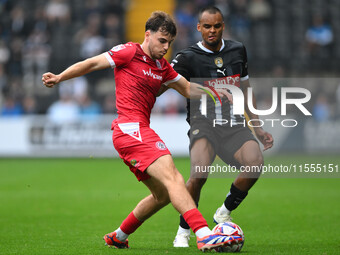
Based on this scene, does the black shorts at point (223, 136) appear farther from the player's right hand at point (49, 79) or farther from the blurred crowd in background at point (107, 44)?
the blurred crowd in background at point (107, 44)

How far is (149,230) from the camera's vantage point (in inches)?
326

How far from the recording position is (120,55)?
243 inches

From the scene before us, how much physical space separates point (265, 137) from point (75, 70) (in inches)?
102

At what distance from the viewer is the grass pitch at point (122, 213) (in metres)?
6.84

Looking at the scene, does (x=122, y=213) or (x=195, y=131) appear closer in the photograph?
(x=195, y=131)

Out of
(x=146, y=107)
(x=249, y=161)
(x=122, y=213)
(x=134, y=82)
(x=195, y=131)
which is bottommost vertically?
(x=122, y=213)

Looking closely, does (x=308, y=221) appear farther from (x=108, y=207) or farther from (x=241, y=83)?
(x=108, y=207)

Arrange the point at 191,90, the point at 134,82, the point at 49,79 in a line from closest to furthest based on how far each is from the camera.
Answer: the point at 49,79
the point at 134,82
the point at 191,90

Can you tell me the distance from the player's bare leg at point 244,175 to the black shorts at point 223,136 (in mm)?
90

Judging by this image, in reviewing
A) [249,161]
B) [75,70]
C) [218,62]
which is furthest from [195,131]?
[75,70]

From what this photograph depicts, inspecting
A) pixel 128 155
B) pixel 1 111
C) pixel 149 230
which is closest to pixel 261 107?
pixel 1 111

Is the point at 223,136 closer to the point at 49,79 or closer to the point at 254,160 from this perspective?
the point at 254,160

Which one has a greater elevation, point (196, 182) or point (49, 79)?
point (49, 79)

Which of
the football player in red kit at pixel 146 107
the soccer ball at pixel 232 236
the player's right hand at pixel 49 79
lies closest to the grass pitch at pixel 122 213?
the soccer ball at pixel 232 236
